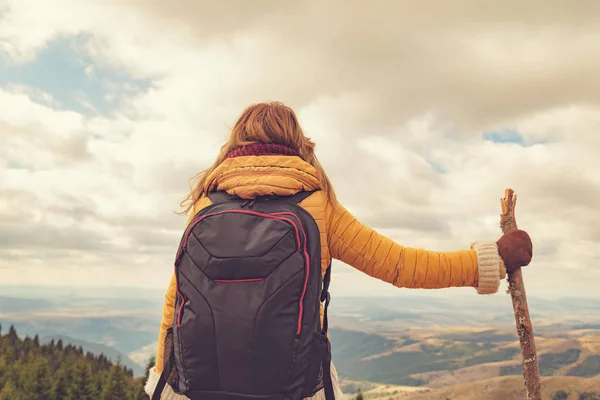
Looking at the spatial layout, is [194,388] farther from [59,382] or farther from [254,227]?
[59,382]

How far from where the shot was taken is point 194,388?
3.87 metres

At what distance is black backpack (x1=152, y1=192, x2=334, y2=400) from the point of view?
368 cm

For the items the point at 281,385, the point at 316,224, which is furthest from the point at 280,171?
the point at 281,385

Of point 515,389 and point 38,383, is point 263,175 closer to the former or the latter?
point 38,383

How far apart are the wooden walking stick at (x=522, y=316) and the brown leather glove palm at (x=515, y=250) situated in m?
0.15

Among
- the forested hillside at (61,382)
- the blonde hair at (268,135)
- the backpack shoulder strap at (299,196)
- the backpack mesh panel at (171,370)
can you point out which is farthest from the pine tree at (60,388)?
the backpack shoulder strap at (299,196)

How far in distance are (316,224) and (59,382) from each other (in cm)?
9400

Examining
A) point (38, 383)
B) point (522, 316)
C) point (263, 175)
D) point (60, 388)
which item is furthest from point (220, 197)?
point (38, 383)

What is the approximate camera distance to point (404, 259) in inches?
175

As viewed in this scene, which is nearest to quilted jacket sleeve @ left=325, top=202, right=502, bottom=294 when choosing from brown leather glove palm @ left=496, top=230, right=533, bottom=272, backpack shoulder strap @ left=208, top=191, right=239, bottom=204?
brown leather glove palm @ left=496, top=230, right=533, bottom=272

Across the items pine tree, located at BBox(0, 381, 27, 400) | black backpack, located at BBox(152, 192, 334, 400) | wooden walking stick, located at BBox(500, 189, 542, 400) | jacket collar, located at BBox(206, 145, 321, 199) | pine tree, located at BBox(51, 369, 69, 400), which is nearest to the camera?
black backpack, located at BBox(152, 192, 334, 400)

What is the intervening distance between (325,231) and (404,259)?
767 mm

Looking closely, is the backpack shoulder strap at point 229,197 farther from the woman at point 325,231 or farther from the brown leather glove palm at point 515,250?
the brown leather glove palm at point 515,250

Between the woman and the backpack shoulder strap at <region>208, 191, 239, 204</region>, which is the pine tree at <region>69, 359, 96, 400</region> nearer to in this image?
the woman
